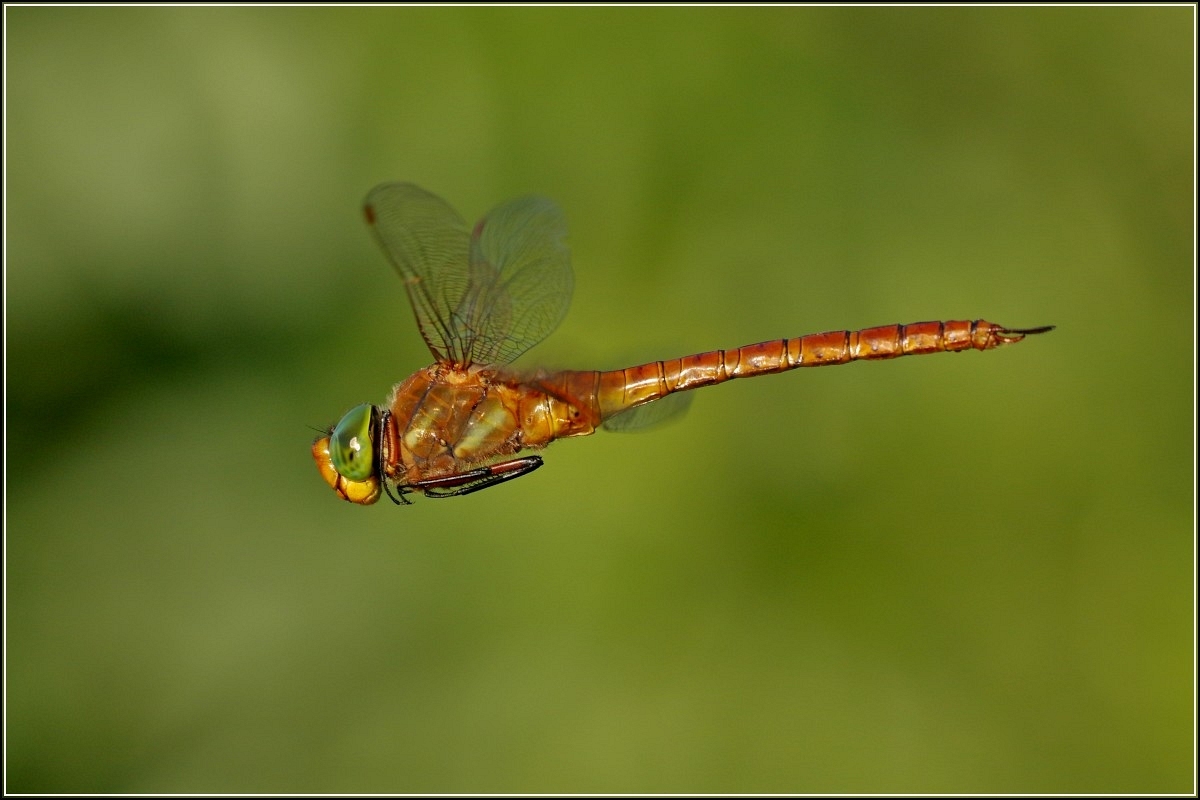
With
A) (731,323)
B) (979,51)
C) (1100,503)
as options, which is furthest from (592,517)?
(979,51)

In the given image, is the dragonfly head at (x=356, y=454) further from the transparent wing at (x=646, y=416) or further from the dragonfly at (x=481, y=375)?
the transparent wing at (x=646, y=416)

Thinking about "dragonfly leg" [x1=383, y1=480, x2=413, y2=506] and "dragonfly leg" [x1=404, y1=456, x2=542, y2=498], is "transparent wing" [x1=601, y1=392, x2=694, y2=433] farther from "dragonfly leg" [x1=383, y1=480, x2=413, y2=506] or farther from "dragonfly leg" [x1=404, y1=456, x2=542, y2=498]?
"dragonfly leg" [x1=383, y1=480, x2=413, y2=506]

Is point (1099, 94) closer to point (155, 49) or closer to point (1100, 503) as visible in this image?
point (1100, 503)

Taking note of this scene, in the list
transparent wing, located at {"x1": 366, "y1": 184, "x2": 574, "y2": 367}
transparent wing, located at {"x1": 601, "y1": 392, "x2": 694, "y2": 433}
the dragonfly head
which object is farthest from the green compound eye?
transparent wing, located at {"x1": 601, "y1": 392, "x2": 694, "y2": 433}

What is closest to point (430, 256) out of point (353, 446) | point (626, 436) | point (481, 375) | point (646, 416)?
point (481, 375)

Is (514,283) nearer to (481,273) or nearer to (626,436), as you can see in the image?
(481,273)

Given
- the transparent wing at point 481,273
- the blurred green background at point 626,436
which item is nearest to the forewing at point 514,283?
the transparent wing at point 481,273

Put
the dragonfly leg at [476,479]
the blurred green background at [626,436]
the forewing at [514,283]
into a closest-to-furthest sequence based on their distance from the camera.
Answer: the dragonfly leg at [476,479] → the forewing at [514,283] → the blurred green background at [626,436]
